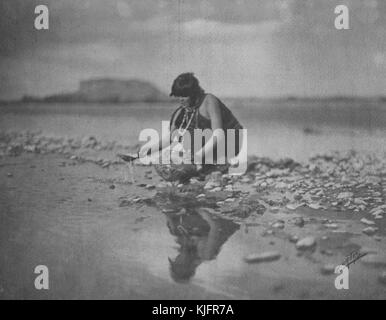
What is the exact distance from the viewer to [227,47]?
3014 millimetres

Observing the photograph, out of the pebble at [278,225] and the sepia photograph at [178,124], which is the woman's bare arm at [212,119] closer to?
the sepia photograph at [178,124]

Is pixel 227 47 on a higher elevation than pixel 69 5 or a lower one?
lower

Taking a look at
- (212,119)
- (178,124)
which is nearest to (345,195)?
(212,119)

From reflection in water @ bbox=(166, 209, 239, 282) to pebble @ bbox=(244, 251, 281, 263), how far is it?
0.55 feet

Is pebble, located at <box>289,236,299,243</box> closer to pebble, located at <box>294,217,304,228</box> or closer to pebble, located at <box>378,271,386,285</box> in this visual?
pebble, located at <box>294,217,304,228</box>

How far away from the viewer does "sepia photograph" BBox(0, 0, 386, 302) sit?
2914 millimetres

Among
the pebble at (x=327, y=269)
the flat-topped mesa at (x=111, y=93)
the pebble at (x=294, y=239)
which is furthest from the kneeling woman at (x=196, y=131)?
the pebble at (x=327, y=269)

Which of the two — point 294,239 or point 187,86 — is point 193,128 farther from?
point 294,239

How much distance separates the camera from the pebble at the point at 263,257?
110 inches

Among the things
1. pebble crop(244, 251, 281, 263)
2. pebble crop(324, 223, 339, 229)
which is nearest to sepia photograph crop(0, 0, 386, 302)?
pebble crop(324, 223, 339, 229)
